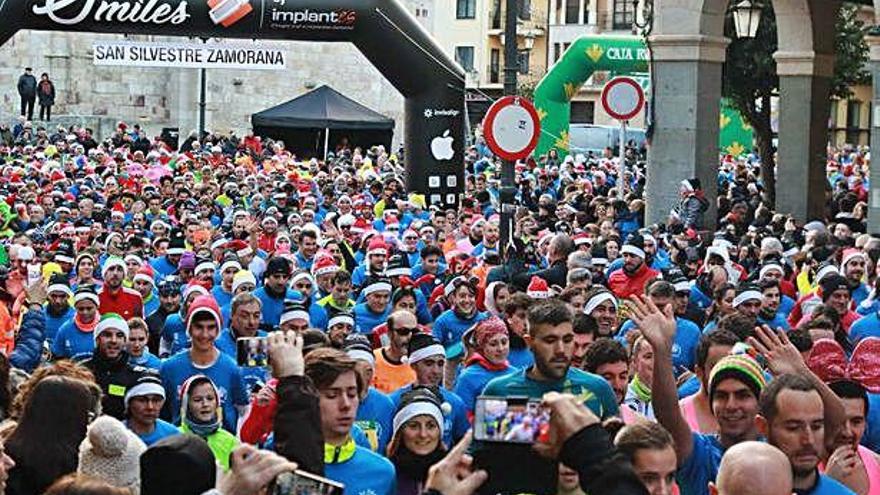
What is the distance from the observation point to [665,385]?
6.93m

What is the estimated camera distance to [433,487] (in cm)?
500

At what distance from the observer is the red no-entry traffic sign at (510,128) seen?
13914 mm

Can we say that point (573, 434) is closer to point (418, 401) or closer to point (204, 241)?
point (418, 401)

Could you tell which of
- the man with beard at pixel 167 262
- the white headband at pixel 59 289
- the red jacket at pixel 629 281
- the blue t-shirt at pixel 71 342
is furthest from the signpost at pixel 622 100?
the blue t-shirt at pixel 71 342

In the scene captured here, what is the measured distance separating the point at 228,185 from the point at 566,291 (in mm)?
15959

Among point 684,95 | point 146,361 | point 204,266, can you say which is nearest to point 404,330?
point 146,361

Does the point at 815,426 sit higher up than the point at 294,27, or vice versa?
the point at 294,27

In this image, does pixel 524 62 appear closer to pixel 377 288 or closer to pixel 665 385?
pixel 377 288

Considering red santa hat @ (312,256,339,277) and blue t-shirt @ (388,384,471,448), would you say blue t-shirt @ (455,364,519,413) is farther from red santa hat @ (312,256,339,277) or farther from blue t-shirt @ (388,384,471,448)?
red santa hat @ (312,256,339,277)

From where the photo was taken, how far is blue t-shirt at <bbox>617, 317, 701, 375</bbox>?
11.7 metres

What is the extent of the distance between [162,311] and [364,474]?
765 centimetres

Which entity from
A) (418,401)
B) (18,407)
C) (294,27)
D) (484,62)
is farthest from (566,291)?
(484,62)

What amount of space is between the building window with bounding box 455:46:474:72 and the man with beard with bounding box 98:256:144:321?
65.6 metres

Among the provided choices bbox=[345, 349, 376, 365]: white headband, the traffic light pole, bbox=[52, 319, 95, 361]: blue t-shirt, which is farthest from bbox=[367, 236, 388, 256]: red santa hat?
bbox=[345, 349, 376, 365]: white headband
